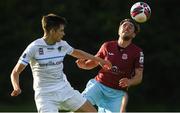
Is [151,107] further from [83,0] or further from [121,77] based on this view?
[121,77]

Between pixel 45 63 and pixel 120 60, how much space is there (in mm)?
1438

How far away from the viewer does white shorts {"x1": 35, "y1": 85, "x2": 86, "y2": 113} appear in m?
7.88

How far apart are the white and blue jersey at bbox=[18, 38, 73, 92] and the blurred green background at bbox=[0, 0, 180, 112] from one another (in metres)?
9.58

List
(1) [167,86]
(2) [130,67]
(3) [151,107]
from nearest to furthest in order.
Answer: (2) [130,67]
(3) [151,107]
(1) [167,86]

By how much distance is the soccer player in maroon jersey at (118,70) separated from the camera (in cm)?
898

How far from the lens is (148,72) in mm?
18750

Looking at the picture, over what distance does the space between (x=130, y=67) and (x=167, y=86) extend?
9.90 meters

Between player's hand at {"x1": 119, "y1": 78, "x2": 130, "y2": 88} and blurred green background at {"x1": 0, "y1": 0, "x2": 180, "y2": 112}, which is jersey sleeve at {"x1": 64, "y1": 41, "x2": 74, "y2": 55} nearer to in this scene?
player's hand at {"x1": 119, "y1": 78, "x2": 130, "y2": 88}

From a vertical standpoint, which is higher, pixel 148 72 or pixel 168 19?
pixel 168 19

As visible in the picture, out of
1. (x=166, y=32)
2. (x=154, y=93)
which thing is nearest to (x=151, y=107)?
(x=154, y=93)

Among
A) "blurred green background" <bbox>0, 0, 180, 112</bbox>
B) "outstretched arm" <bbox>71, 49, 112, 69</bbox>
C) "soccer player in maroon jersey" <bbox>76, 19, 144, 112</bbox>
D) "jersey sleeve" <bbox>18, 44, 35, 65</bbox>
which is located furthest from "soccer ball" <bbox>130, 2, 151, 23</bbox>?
"blurred green background" <bbox>0, 0, 180, 112</bbox>

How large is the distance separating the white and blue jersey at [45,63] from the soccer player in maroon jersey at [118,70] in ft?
3.49

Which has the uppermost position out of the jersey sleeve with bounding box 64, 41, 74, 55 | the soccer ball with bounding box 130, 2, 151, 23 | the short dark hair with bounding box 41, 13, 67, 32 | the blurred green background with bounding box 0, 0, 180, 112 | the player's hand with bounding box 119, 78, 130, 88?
the short dark hair with bounding box 41, 13, 67, 32

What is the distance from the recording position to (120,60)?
902cm
